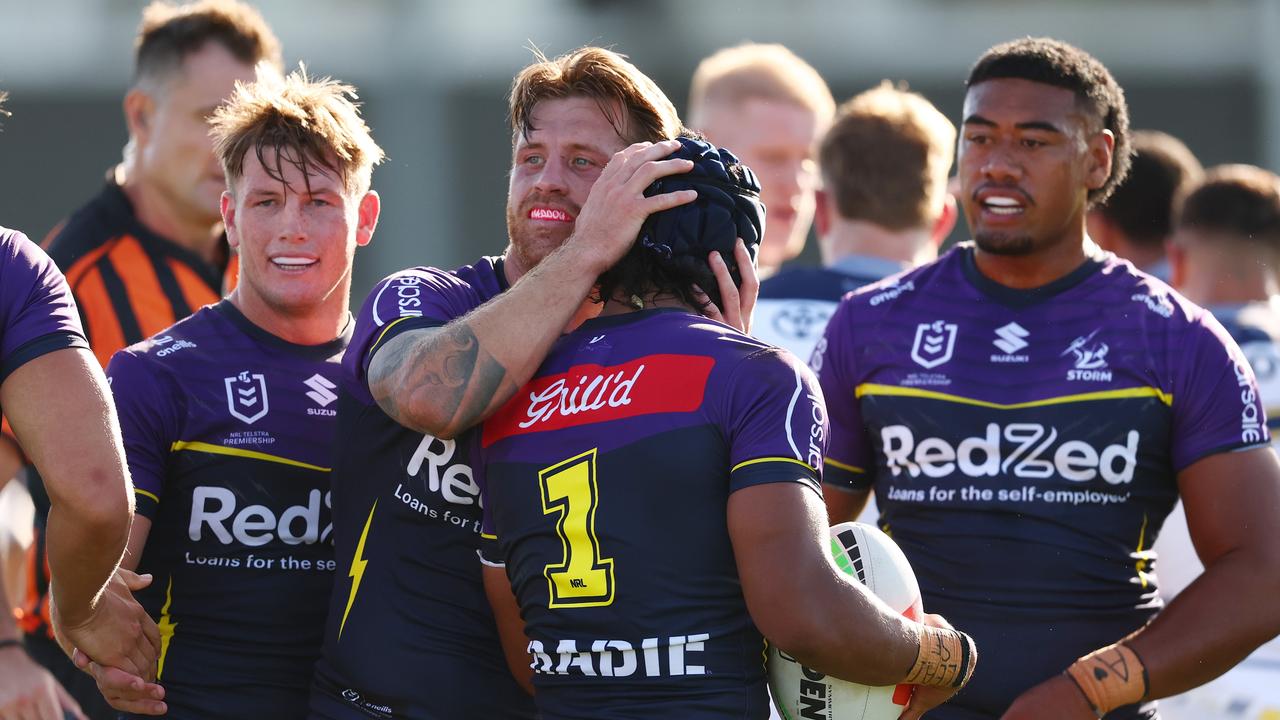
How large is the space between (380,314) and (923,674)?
4.86 ft

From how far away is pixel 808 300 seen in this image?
5684 millimetres


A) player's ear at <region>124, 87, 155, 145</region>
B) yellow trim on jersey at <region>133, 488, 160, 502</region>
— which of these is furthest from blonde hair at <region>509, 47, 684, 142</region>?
player's ear at <region>124, 87, 155, 145</region>

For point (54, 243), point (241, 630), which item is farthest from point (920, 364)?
point (54, 243)

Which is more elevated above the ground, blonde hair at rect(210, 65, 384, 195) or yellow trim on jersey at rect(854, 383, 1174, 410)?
blonde hair at rect(210, 65, 384, 195)

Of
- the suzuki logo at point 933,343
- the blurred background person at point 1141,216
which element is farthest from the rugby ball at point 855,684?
the blurred background person at point 1141,216

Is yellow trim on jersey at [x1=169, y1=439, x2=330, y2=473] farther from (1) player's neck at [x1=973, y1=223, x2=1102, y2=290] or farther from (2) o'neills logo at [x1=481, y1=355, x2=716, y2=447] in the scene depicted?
(1) player's neck at [x1=973, y1=223, x2=1102, y2=290]

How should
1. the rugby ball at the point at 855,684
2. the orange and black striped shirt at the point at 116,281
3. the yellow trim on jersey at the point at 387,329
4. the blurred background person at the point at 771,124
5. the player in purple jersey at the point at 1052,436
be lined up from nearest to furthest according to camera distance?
the rugby ball at the point at 855,684 < the yellow trim on jersey at the point at 387,329 < the player in purple jersey at the point at 1052,436 < the orange and black striped shirt at the point at 116,281 < the blurred background person at the point at 771,124

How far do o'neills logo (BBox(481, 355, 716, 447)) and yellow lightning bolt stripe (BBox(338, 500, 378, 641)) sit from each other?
59 centimetres

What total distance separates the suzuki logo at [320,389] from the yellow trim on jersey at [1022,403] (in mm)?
1503

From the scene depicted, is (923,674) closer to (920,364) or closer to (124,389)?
(920,364)

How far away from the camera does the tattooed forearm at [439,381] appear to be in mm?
3254

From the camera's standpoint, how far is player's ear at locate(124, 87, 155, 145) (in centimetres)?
571

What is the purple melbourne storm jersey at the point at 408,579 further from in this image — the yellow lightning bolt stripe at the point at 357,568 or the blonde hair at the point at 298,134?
the blonde hair at the point at 298,134

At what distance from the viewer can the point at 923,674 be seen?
313 cm
